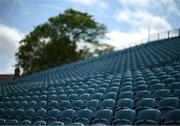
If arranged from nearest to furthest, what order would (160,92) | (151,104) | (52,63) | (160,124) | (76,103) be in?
1. (160,124)
2. (151,104)
3. (160,92)
4. (76,103)
5. (52,63)

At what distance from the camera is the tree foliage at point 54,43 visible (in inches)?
1649

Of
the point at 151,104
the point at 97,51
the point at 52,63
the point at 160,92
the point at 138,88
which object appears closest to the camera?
the point at 151,104

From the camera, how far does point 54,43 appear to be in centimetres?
4216

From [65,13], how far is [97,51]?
25.4ft

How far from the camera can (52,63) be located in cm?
4194

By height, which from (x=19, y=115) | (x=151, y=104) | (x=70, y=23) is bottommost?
(x=19, y=115)

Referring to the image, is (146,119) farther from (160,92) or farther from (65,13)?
(65,13)

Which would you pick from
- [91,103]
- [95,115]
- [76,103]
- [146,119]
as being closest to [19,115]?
[76,103]

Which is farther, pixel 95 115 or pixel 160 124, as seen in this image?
pixel 95 115

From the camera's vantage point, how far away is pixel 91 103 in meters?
8.63

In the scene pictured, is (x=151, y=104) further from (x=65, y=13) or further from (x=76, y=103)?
(x=65, y=13)

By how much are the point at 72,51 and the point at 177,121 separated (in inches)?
1470

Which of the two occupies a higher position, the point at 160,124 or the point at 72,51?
the point at 72,51

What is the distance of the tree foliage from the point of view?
41.9 metres
